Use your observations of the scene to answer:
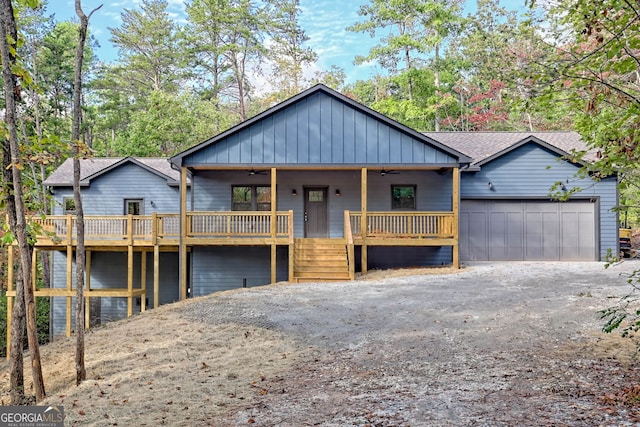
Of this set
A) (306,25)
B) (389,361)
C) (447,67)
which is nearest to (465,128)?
(447,67)

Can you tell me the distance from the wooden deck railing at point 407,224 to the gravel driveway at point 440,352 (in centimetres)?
261

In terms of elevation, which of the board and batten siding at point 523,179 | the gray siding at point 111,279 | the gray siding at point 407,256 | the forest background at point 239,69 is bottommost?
the gray siding at point 111,279

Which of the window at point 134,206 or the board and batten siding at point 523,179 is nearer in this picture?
the board and batten siding at point 523,179

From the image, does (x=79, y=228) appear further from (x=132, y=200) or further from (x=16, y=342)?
(x=132, y=200)

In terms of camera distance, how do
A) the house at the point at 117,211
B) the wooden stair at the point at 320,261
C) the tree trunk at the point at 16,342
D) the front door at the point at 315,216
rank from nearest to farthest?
1. the tree trunk at the point at 16,342
2. the wooden stair at the point at 320,261
3. the front door at the point at 315,216
4. the house at the point at 117,211

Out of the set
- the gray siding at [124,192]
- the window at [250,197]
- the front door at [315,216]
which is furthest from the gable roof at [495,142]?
the gray siding at [124,192]

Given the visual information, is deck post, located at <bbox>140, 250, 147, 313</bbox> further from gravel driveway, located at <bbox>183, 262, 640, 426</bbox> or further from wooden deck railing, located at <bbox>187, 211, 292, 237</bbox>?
gravel driveway, located at <bbox>183, 262, 640, 426</bbox>

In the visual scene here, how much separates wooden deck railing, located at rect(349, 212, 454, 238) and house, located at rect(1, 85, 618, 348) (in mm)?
44

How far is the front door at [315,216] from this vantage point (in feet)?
54.2

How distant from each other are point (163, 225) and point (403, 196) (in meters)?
8.48

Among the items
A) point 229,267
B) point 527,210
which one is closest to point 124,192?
point 229,267

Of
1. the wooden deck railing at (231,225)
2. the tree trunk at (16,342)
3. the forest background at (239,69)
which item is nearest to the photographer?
the tree trunk at (16,342)

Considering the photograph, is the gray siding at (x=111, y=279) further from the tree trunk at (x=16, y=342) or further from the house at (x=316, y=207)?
the tree trunk at (x=16, y=342)

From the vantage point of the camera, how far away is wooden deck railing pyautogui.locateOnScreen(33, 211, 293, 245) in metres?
14.2
